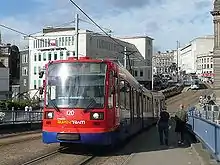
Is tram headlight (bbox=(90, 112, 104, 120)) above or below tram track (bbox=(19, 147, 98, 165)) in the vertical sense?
above

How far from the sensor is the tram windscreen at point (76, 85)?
16891 mm

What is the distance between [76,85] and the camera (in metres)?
17.2

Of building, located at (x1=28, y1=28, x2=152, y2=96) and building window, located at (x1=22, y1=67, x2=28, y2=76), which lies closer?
building, located at (x1=28, y1=28, x2=152, y2=96)

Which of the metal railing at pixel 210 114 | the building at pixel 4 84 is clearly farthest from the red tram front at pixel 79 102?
the building at pixel 4 84

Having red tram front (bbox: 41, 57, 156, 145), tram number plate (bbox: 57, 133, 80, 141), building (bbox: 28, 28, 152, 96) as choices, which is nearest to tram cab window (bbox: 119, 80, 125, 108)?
red tram front (bbox: 41, 57, 156, 145)

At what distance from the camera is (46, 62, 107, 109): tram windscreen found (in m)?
16.9

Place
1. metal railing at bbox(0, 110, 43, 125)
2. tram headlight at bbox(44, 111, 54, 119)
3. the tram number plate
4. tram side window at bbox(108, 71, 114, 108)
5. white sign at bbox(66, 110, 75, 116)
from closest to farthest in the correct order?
the tram number plate → white sign at bbox(66, 110, 75, 116) → tram headlight at bbox(44, 111, 54, 119) → tram side window at bbox(108, 71, 114, 108) → metal railing at bbox(0, 110, 43, 125)

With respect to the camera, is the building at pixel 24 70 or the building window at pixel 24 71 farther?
the building window at pixel 24 71

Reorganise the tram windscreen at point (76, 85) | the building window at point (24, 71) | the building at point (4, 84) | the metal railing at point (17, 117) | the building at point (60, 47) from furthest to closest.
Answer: the building window at point (24, 71) → the building at point (60, 47) → the building at point (4, 84) → the metal railing at point (17, 117) → the tram windscreen at point (76, 85)

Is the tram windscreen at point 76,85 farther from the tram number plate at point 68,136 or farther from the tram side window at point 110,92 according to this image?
the tram number plate at point 68,136

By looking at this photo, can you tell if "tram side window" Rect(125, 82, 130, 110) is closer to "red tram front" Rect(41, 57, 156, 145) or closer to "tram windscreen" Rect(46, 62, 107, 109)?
"red tram front" Rect(41, 57, 156, 145)

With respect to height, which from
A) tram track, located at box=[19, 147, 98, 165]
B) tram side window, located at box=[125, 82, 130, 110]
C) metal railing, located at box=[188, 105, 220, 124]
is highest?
tram side window, located at box=[125, 82, 130, 110]

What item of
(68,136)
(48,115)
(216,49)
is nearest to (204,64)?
(216,49)

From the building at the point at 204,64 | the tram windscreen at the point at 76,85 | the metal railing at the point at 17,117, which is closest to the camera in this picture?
the tram windscreen at the point at 76,85
